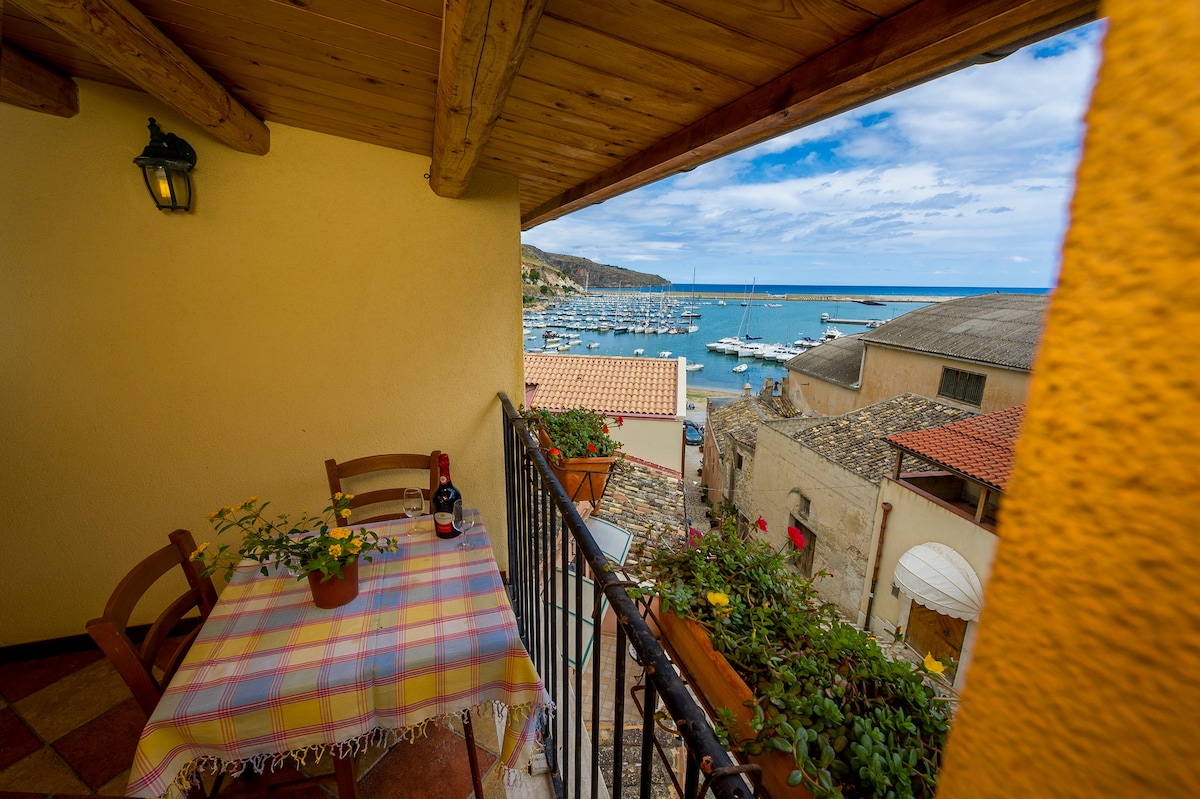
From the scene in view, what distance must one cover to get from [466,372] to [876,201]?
4693 centimetres

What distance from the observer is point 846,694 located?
4.26ft

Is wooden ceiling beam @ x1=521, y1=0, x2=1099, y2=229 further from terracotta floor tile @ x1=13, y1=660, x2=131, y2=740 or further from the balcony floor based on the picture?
terracotta floor tile @ x1=13, y1=660, x2=131, y2=740

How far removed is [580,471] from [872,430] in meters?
7.45

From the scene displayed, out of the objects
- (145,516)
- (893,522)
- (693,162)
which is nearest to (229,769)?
(145,516)

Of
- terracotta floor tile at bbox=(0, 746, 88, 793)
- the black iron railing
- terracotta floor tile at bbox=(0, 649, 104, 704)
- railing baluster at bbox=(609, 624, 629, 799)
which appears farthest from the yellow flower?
terracotta floor tile at bbox=(0, 649, 104, 704)

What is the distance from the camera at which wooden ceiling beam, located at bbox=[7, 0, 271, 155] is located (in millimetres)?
1279

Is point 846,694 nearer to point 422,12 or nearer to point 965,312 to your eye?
point 422,12

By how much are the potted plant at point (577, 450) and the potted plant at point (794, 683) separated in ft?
4.16

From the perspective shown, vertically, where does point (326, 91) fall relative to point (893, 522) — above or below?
above

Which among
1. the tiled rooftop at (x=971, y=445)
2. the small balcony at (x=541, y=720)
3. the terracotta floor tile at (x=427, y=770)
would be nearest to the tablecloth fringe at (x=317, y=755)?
the small balcony at (x=541, y=720)

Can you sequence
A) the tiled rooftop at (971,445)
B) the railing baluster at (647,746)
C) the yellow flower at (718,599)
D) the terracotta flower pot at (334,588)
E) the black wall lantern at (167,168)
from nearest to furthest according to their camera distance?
the railing baluster at (647,746) < the yellow flower at (718,599) < the terracotta flower pot at (334,588) < the black wall lantern at (167,168) < the tiled rooftop at (971,445)

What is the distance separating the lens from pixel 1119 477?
5.3 inches

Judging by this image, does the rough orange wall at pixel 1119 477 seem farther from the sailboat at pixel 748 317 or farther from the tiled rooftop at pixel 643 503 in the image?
the sailboat at pixel 748 317

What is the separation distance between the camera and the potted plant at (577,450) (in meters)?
3.01
